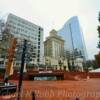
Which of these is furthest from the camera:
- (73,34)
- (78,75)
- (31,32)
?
(73,34)

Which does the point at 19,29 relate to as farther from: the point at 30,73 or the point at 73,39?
the point at 73,39

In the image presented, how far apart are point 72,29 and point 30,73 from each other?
133401 mm

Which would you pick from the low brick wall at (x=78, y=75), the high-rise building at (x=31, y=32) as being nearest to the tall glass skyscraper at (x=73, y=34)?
the high-rise building at (x=31, y=32)

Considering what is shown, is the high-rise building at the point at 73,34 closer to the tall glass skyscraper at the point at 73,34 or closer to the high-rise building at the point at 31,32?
the tall glass skyscraper at the point at 73,34

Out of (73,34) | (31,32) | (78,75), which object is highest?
(73,34)

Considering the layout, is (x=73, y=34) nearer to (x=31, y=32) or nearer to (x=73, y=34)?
(x=73, y=34)

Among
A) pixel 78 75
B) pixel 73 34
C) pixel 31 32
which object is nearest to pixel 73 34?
pixel 73 34

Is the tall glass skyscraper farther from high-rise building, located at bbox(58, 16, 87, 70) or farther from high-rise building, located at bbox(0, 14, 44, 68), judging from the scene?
high-rise building, located at bbox(0, 14, 44, 68)

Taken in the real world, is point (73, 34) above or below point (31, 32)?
above

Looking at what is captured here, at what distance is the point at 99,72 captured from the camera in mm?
49250

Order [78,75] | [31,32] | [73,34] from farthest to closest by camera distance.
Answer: [73,34]
[31,32]
[78,75]

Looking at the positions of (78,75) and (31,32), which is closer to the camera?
(78,75)

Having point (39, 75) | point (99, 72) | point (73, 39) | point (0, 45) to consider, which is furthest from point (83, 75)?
point (73, 39)

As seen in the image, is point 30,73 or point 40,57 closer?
point 30,73
